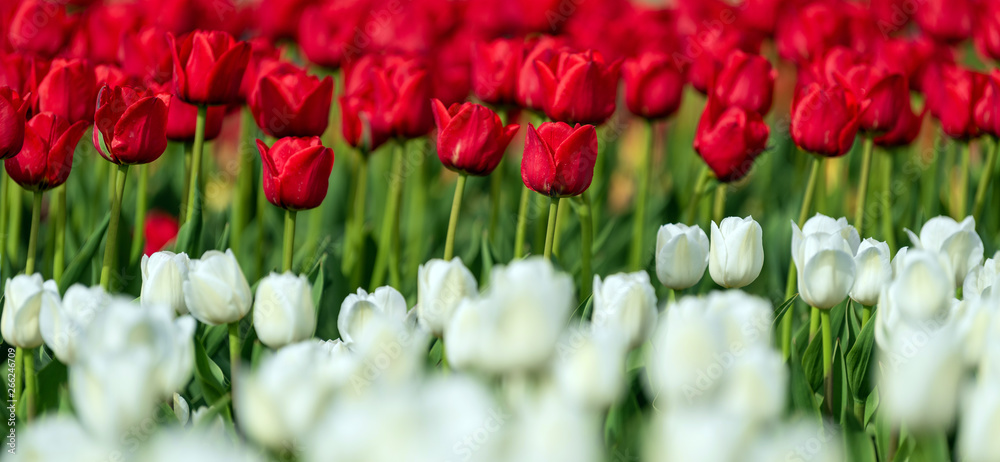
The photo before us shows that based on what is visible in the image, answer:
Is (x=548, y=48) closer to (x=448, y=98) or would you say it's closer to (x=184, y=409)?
(x=448, y=98)

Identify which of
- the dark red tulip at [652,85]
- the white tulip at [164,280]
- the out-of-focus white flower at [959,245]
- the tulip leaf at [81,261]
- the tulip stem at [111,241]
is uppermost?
the dark red tulip at [652,85]

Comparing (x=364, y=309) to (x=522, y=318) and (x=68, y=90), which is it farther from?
(x=68, y=90)

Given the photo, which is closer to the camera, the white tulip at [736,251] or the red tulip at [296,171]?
the white tulip at [736,251]

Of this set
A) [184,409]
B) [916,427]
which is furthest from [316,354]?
[916,427]

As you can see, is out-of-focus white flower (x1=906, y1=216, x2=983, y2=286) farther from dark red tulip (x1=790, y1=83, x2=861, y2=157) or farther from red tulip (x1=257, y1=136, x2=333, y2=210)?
red tulip (x1=257, y1=136, x2=333, y2=210)

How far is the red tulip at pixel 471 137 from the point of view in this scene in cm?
184

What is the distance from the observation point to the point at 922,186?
3.26 m

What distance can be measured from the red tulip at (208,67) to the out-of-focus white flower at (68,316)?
0.71 m

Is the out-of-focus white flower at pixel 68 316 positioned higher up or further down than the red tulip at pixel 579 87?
further down

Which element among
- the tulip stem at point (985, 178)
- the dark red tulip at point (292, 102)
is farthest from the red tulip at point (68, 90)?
the tulip stem at point (985, 178)

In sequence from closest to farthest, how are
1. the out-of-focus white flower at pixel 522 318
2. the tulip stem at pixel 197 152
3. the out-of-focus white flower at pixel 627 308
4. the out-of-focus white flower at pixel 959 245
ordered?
the out-of-focus white flower at pixel 522 318 → the out-of-focus white flower at pixel 627 308 → the out-of-focus white flower at pixel 959 245 → the tulip stem at pixel 197 152

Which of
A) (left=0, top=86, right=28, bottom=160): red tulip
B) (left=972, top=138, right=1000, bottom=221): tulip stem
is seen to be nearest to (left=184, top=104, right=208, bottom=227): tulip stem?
(left=0, top=86, right=28, bottom=160): red tulip

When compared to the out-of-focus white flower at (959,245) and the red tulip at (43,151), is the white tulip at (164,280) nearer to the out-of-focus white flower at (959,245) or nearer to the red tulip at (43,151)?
the red tulip at (43,151)

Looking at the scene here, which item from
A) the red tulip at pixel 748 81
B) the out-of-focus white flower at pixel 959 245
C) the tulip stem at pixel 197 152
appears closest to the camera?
the out-of-focus white flower at pixel 959 245
